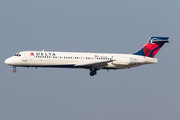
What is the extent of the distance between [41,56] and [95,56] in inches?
321

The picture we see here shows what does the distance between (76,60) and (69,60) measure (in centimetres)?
107

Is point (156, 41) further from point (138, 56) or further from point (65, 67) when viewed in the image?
point (65, 67)

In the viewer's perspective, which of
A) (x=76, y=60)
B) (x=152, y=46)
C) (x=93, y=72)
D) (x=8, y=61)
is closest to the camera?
(x=8, y=61)

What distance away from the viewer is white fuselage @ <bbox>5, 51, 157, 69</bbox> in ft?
165

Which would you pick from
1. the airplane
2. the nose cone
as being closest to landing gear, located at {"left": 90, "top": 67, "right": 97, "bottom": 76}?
the airplane

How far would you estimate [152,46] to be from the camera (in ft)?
181

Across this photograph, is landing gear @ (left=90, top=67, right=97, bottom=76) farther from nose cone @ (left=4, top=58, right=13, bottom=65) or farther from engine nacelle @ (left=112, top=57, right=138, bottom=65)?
nose cone @ (left=4, top=58, right=13, bottom=65)

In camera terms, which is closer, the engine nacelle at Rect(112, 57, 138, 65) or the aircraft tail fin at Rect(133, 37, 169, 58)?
the engine nacelle at Rect(112, 57, 138, 65)

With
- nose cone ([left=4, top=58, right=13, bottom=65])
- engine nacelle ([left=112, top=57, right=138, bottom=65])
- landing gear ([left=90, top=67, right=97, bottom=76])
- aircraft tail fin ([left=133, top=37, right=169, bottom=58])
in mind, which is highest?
aircraft tail fin ([left=133, top=37, right=169, bottom=58])

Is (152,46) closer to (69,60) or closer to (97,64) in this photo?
(97,64)

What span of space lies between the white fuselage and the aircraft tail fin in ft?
9.73

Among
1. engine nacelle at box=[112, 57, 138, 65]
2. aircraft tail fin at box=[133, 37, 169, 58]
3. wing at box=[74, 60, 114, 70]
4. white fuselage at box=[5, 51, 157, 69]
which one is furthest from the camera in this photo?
aircraft tail fin at box=[133, 37, 169, 58]

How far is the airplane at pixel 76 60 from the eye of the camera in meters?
50.2

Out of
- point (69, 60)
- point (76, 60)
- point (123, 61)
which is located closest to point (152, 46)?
point (123, 61)
